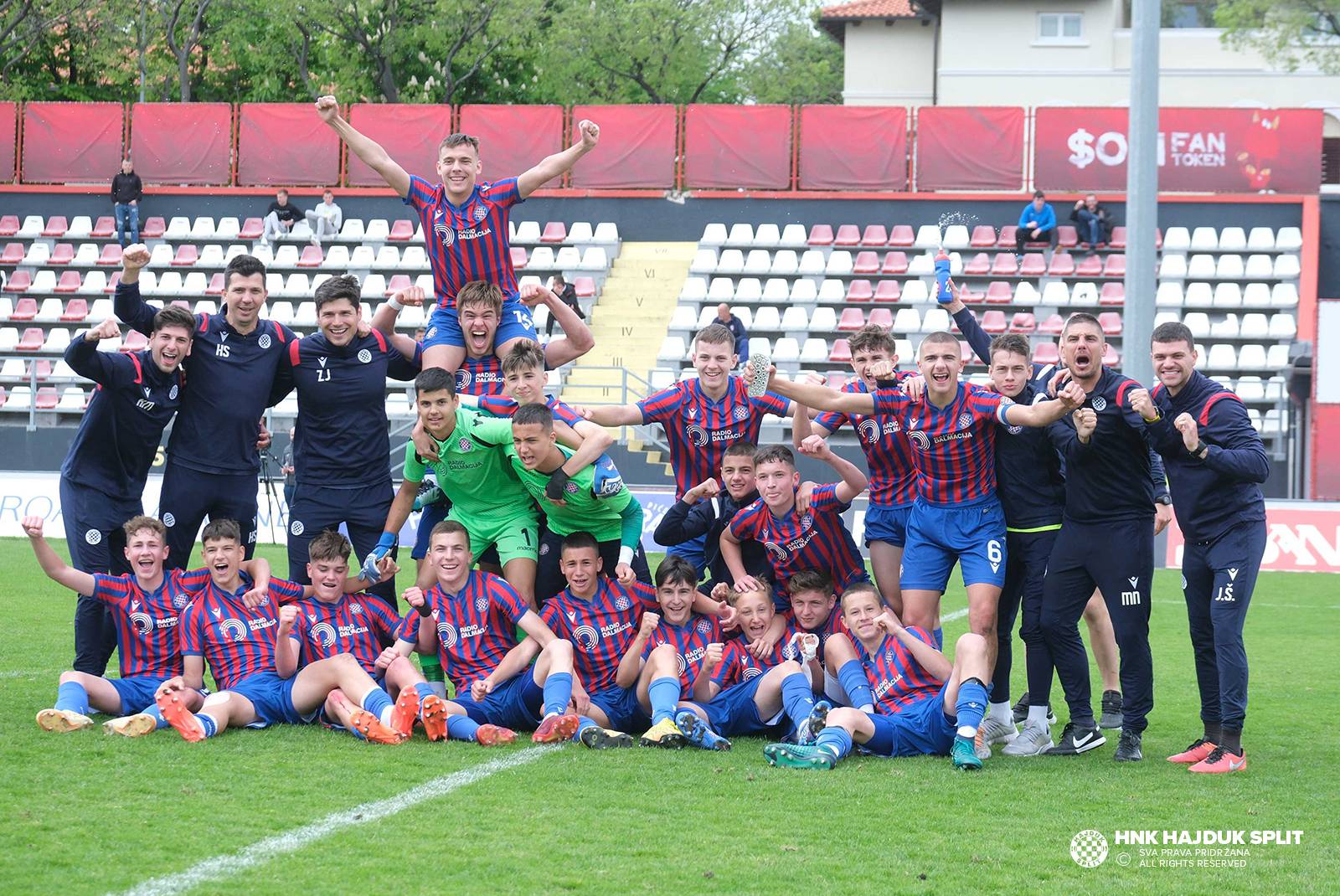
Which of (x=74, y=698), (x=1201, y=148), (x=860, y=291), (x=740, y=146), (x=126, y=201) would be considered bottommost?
(x=74, y=698)

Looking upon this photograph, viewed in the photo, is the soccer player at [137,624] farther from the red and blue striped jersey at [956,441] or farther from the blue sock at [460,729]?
the red and blue striped jersey at [956,441]

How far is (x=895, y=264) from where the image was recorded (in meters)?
22.8

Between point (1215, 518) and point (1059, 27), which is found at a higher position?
point (1059, 27)

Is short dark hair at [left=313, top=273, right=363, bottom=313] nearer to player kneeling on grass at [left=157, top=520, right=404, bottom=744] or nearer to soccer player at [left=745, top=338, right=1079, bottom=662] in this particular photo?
player kneeling on grass at [left=157, top=520, right=404, bottom=744]

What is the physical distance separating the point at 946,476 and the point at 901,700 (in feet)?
3.48

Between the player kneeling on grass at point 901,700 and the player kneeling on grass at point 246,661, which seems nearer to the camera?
the player kneeling on grass at point 901,700

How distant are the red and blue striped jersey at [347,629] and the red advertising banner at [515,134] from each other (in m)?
17.3

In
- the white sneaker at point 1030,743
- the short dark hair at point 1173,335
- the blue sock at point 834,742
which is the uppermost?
the short dark hair at point 1173,335

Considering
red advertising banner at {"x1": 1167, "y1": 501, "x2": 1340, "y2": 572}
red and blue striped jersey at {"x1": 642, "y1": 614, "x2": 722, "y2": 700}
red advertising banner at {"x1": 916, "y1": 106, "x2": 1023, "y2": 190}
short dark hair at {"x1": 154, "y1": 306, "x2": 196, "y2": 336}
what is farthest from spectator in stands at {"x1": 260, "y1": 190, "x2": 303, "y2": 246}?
red and blue striped jersey at {"x1": 642, "y1": 614, "x2": 722, "y2": 700}

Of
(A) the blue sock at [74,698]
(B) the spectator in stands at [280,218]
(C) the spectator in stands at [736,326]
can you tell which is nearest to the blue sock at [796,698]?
(A) the blue sock at [74,698]

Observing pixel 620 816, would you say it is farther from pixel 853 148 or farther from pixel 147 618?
pixel 853 148

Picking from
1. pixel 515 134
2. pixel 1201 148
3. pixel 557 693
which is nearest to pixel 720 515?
pixel 557 693

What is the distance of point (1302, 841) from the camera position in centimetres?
494

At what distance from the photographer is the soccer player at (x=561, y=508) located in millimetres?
6754
